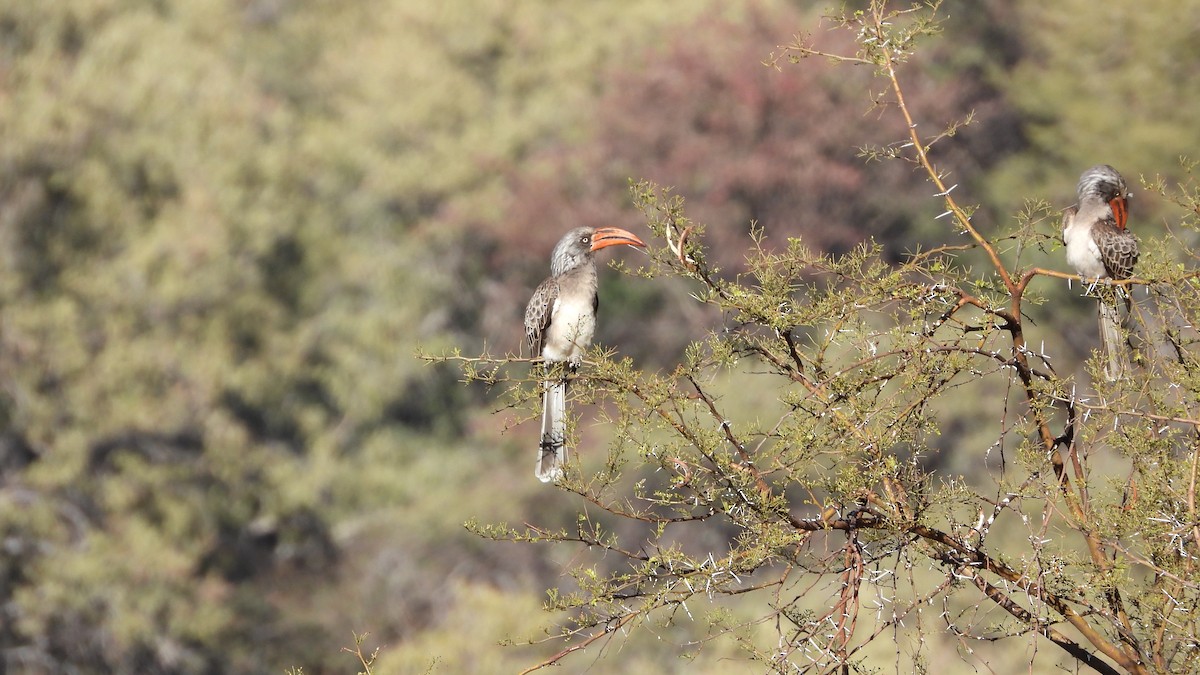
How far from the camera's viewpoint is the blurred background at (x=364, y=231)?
19.0 m

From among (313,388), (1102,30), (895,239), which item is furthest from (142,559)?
(1102,30)

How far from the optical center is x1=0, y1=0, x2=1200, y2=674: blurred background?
19016 mm

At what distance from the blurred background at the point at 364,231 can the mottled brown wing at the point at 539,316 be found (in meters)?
10.4

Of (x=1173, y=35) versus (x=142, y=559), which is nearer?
(x=142, y=559)

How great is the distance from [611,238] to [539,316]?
510 mm

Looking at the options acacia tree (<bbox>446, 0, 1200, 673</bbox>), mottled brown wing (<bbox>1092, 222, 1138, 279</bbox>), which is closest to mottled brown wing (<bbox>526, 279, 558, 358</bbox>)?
mottled brown wing (<bbox>1092, 222, 1138, 279</bbox>)

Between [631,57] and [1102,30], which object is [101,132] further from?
[1102,30]

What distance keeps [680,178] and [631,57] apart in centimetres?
316

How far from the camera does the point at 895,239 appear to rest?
72.2 ft

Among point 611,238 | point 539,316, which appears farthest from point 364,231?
point 611,238

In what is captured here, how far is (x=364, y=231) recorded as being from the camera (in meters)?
24.8

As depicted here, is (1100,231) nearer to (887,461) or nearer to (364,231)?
(887,461)

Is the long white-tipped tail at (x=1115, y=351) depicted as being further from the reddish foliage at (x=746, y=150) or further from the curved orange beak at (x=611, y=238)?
the reddish foliage at (x=746, y=150)

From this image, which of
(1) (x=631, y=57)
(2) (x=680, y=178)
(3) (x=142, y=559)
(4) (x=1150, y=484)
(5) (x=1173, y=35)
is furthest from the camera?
(1) (x=631, y=57)
